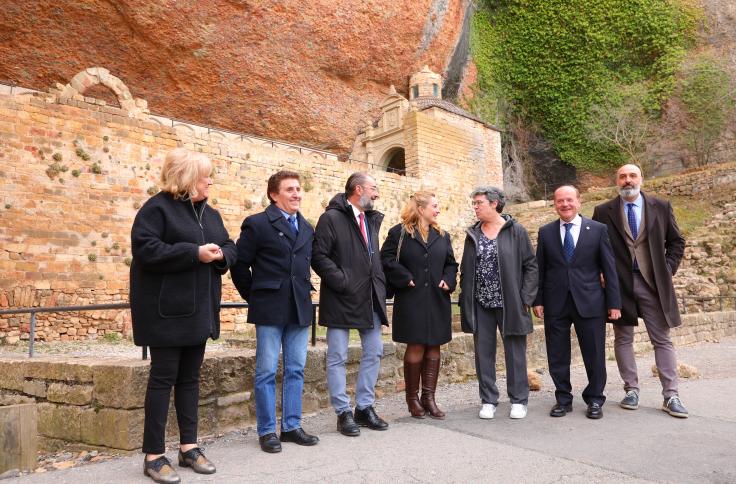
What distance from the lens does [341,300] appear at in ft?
12.8

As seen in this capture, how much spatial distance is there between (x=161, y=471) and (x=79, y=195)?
968 centimetres

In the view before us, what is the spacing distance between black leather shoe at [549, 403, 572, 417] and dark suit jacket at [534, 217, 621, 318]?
75cm

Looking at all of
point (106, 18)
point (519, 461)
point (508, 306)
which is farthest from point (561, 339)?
point (106, 18)

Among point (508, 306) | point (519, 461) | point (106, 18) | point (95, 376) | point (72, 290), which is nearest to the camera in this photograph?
point (519, 461)

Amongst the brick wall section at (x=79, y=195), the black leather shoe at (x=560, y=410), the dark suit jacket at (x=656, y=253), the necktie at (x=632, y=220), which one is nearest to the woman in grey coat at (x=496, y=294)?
the black leather shoe at (x=560, y=410)

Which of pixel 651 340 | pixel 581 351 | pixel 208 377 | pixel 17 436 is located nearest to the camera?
pixel 17 436

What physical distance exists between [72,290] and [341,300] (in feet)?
28.6

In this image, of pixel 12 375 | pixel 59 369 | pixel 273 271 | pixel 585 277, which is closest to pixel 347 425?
pixel 273 271

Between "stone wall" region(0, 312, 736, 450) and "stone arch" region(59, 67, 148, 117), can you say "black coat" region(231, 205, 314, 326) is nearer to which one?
"stone wall" region(0, 312, 736, 450)

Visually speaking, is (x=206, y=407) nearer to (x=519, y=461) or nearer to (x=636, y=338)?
(x=519, y=461)

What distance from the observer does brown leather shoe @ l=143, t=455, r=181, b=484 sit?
2.80 meters

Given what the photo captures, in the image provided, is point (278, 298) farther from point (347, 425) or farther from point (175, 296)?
point (347, 425)

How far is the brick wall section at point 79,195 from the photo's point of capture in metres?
10.1

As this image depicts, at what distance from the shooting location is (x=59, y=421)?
398cm
